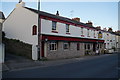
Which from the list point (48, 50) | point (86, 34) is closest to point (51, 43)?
point (48, 50)

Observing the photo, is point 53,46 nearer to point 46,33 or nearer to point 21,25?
point 46,33

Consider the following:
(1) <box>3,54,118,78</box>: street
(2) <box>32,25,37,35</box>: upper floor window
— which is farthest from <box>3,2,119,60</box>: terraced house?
(1) <box>3,54,118,78</box>: street

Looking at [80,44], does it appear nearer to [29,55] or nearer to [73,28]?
[73,28]

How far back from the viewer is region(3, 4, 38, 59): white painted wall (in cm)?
1972

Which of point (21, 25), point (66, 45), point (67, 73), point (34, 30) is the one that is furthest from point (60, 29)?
point (67, 73)

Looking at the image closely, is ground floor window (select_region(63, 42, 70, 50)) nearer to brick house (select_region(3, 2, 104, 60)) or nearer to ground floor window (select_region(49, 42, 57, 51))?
brick house (select_region(3, 2, 104, 60))

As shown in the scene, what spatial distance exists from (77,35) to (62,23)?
5365mm

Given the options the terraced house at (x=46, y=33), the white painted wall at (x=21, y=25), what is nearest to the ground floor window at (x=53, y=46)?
the terraced house at (x=46, y=33)

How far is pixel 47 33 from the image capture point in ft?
65.2

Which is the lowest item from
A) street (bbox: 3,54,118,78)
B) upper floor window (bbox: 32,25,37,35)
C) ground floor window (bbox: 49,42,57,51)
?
street (bbox: 3,54,118,78)

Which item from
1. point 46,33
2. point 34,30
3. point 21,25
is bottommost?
point 46,33

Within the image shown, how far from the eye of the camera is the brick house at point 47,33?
19.3 meters

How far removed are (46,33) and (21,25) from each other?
200 inches

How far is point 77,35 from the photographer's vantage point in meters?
26.7
